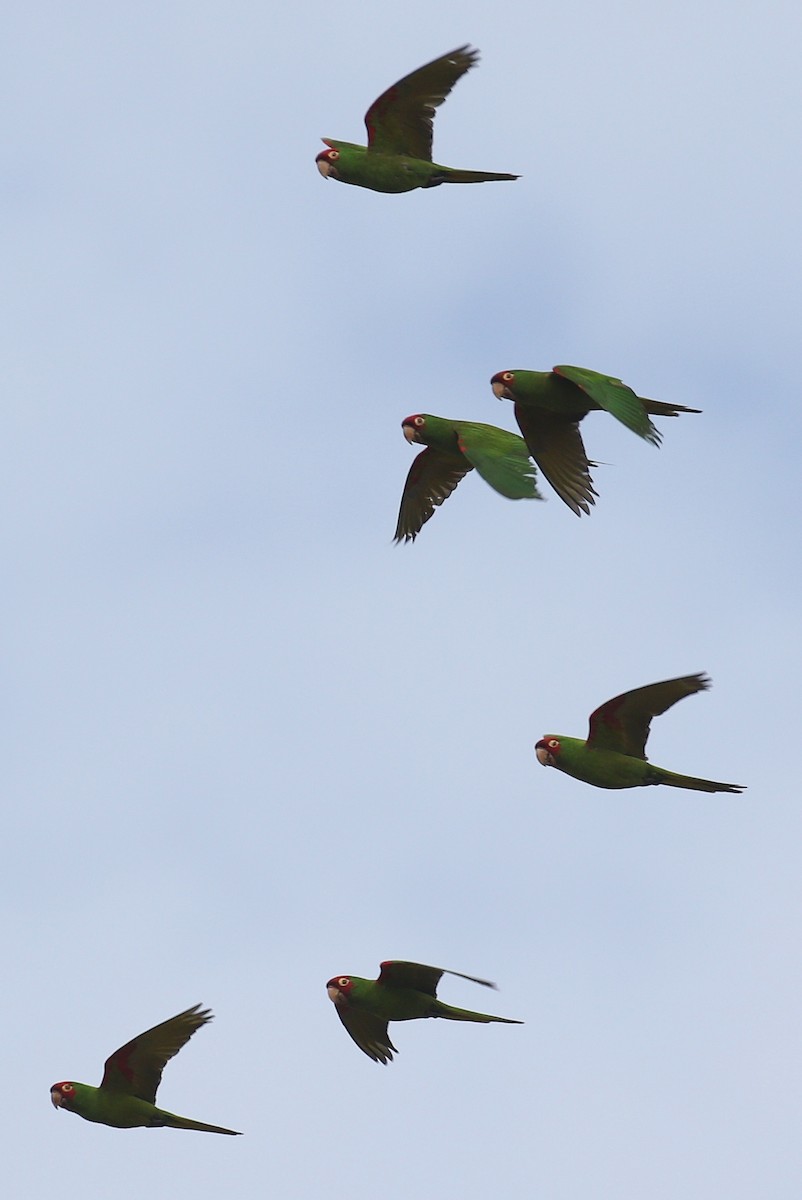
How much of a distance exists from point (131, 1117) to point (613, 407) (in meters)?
9.69

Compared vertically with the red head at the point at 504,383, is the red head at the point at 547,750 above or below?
below

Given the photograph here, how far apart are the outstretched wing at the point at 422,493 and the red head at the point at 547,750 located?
5428 mm

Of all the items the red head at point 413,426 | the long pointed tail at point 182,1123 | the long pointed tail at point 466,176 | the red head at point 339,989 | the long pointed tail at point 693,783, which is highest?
the long pointed tail at point 466,176

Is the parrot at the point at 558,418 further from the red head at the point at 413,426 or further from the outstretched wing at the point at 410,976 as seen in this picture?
the outstretched wing at the point at 410,976

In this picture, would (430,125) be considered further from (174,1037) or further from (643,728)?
(174,1037)

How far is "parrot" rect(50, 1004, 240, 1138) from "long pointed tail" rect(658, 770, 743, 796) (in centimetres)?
578

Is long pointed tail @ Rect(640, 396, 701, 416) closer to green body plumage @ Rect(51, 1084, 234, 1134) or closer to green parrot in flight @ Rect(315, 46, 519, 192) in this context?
green parrot in flight @ Rect(315, 46, 519, 192)

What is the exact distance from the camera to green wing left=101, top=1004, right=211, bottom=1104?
1961 cm

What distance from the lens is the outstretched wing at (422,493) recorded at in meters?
24.1

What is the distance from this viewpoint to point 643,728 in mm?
19438

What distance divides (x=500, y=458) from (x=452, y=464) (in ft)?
13.4

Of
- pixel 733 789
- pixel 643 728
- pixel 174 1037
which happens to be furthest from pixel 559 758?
pixel 174 1037

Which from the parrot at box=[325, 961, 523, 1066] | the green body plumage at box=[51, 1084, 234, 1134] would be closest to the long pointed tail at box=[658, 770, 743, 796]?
the parrot at box=[325, 961, 523, 1066]

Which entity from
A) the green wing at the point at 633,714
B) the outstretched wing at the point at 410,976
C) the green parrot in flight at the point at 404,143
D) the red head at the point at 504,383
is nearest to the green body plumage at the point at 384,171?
the green parrot in flight at the point at 404,143
